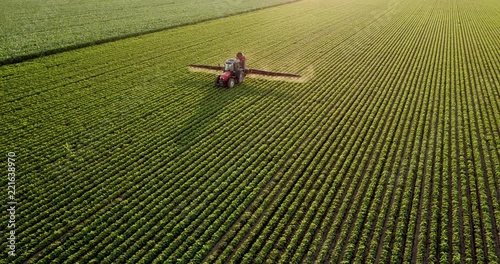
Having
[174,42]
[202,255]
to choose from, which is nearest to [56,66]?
[174,42]

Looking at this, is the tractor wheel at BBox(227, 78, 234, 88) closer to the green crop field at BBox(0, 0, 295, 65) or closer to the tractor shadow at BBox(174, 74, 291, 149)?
the tractor shadow at BBox(174, 74, 291, 149)

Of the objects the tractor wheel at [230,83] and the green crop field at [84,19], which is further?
the green crop field at [84,19]

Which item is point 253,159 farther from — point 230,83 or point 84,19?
point 84,19

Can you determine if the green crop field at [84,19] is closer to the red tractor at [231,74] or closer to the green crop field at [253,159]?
the green crop field at [253,159]

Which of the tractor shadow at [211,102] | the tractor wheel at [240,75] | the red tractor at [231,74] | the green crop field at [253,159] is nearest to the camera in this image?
the green crop field at [253,159]

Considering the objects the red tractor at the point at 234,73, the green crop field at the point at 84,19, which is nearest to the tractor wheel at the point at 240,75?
the red tractor at the point at 234,73

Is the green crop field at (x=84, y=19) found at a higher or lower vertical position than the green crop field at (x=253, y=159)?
higher
